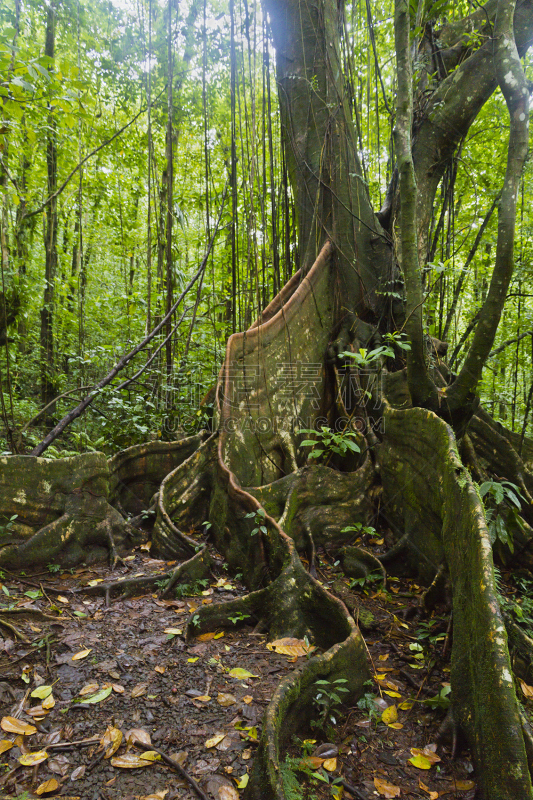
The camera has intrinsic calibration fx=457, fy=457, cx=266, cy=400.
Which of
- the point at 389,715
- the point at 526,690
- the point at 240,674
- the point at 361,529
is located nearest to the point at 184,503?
the point at 361,529

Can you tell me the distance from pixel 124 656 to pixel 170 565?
103 centimetres

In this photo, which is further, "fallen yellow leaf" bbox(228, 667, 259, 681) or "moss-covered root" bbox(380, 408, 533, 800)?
"fallen yellow leaf" bbox(228, 667, 259, 681)

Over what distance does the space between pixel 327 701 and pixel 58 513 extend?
227 centimetres

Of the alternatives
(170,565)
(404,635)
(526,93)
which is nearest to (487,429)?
(404,635)

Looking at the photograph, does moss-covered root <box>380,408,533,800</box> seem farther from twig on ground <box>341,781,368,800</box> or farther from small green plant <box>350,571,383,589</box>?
twig on ground <box>341,781,368,800</box>

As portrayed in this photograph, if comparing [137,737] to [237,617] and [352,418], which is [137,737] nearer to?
[237,617]

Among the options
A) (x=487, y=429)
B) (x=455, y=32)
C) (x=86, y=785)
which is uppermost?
(x=455, y=32)

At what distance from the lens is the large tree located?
2.01m

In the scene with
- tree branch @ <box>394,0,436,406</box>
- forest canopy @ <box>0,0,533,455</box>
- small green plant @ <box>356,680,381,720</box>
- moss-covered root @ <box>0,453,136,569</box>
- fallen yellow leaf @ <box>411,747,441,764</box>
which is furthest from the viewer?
forest canopy @ <box>0,0,533,455</box>

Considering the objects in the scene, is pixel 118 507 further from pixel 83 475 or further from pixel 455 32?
pixel 455 32

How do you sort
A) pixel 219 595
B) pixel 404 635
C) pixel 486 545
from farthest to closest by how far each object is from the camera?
pixel 219 595 → pixel 404 635 → pixel 486 545

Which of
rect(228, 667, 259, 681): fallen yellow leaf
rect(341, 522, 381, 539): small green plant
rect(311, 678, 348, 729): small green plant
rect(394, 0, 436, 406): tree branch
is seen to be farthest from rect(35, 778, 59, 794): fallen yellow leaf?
rect(394, 0, 436, 406): tree branch

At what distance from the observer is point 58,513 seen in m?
3.34

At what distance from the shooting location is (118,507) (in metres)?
3.93
